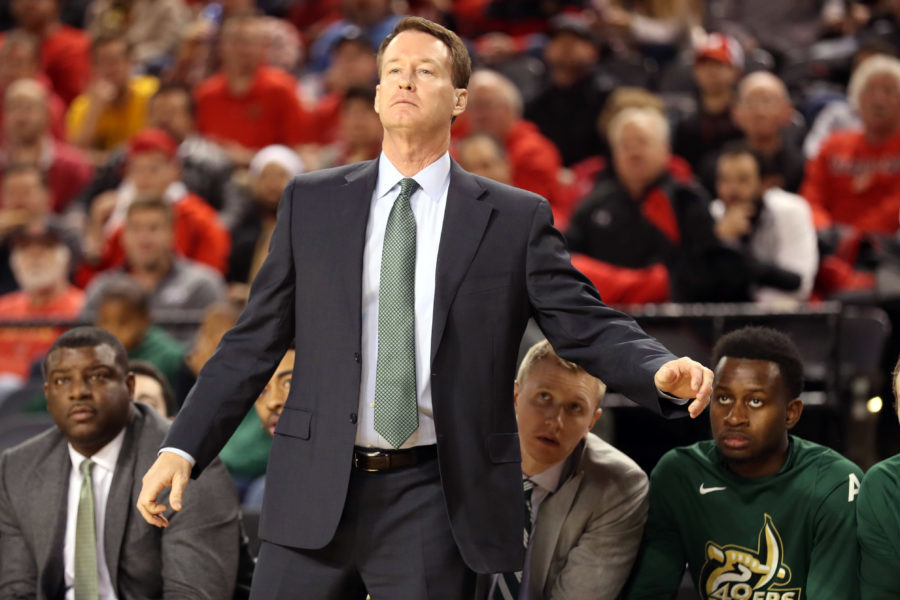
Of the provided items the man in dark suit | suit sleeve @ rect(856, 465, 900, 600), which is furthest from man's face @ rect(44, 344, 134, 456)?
suit sleeve @ rect(856, 465, 900, 600)

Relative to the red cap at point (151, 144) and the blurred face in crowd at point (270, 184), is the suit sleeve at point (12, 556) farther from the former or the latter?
the red cap at point (151, 144)

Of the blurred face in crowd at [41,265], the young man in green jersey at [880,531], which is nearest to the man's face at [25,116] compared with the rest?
the blurred face in crowd at [41,265]

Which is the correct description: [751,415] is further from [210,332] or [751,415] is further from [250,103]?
[250,103]

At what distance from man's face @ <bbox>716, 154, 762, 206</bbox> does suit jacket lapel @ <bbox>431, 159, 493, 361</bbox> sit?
141 inches

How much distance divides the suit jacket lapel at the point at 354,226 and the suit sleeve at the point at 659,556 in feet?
3.77

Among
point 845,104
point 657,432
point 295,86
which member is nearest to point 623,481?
point 657,432

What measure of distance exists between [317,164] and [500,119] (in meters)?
1.08

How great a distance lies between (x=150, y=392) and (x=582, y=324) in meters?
1.90

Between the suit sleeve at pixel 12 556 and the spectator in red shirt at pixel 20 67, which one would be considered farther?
the spectator in red shirt at pixel 20 67

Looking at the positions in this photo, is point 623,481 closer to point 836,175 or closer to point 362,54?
point 836,175

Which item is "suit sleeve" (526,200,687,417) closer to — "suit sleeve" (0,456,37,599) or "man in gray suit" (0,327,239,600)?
"man in gray suit" (0,327,239,600)

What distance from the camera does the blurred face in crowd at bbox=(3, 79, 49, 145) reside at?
7816 millimetres

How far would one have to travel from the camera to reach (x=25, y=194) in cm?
717

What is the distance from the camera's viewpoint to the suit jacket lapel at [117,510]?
319 cm
